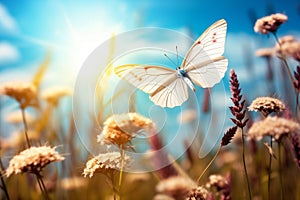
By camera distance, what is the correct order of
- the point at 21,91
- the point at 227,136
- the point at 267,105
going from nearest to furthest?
the point at 227,136
the point at 267,105
the point at 21,91

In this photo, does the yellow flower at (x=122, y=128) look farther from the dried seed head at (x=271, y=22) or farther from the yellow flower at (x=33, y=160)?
the dried seed head at (x=271, y=22)

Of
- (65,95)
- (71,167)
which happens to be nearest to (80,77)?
(71,167)

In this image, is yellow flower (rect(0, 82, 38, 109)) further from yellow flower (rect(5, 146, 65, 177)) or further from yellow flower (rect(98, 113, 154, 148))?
yellow flower (rect(98, 113, 154, 148))

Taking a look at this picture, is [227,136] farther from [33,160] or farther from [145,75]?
[33,160]

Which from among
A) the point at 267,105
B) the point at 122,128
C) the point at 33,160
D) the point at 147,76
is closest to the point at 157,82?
the point at 147,76

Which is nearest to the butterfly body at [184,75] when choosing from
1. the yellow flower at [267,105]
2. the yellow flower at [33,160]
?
the yellow flower at [267,105]

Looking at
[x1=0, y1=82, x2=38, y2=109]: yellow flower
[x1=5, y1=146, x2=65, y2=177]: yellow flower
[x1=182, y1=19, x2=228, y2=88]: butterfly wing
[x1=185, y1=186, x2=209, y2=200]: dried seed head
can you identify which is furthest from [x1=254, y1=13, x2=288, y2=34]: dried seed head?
[x1=0, y1=82, x2=38, y2=109]: yellow flower
